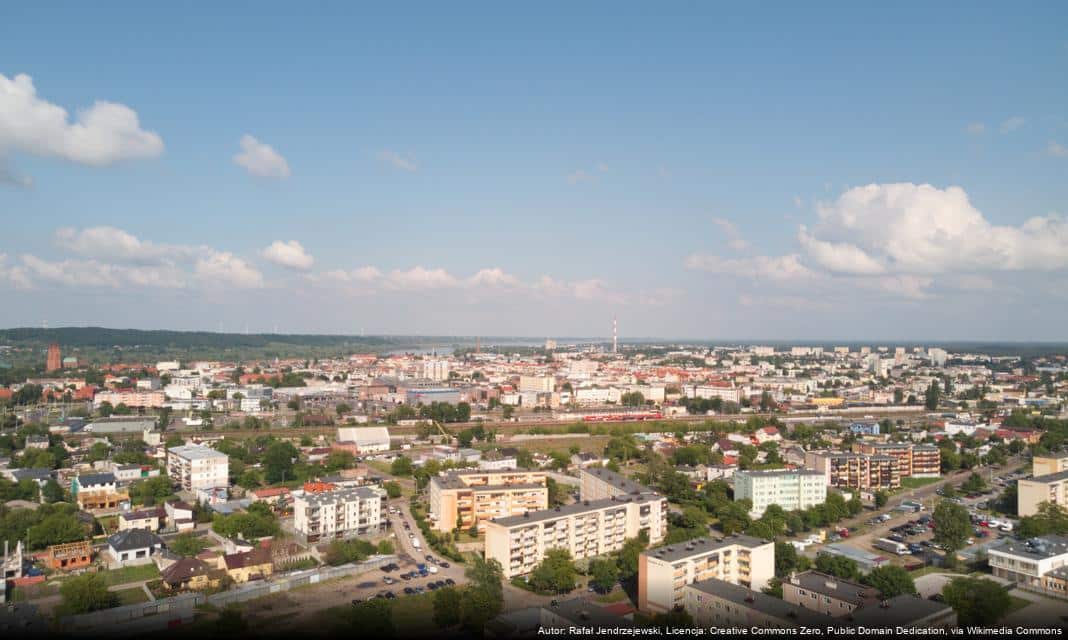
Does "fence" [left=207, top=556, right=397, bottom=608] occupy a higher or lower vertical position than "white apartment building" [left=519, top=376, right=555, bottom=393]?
lower

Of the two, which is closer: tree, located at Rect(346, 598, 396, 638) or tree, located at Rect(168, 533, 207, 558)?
tree, located at Rect(346, 598, 396, 638)

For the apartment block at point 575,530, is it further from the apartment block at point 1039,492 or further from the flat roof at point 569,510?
the apartment block at point 1039,492

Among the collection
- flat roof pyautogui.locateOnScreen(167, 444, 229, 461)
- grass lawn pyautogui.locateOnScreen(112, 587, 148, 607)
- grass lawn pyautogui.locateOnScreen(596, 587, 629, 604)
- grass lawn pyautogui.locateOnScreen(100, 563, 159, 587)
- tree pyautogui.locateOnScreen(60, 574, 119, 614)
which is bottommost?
grass lawn pyautogui.locateOnScreen(100, 563, 159, 587)

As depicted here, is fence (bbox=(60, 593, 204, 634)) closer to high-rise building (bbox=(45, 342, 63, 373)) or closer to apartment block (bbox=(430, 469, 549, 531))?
apartment block (bbox=(430, 469, 549, 531))

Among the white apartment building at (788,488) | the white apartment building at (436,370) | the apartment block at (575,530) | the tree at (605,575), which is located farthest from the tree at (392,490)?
the white apartment building at (436,370)

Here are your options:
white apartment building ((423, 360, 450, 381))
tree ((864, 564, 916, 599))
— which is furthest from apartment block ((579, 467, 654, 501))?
white apartment building ((423, 360, 450, 381))

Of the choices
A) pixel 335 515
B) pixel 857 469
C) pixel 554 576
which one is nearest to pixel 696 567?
pixel 554 576
